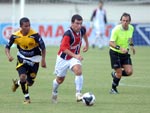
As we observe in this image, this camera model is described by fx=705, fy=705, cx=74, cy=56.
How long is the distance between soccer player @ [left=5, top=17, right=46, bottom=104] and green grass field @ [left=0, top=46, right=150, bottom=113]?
0.57 meters

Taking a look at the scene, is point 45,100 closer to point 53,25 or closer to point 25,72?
point 25,72

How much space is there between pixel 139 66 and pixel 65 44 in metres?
11.1

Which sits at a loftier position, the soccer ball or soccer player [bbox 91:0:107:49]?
the soccer ball

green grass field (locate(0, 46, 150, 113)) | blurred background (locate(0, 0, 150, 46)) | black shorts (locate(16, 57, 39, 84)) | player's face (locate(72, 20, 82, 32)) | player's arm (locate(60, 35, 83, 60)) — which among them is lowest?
blurred background (locate(0, 0, 150, 46))

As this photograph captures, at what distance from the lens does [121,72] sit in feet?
58.6

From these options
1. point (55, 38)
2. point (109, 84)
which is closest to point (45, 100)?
point (109, 84)

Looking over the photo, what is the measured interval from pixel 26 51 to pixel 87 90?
3076 mm

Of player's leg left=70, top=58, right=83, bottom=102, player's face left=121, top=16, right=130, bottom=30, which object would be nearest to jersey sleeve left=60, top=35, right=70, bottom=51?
player's leg left=70, top=58, right=83, bottom=102

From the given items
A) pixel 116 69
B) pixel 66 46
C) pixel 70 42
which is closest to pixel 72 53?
pixel 66 46

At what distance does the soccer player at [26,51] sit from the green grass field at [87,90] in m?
0.57

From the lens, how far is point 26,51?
15547mm

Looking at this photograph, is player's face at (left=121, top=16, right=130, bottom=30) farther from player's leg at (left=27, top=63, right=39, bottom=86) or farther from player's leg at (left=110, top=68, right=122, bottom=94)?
player's leg at (left=27, top=63, right=39, bottom=86)

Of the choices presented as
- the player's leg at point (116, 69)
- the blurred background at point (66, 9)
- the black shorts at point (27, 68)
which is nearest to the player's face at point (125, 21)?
the player's leg at point (116, 69)

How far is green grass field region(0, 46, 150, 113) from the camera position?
14.4 m
